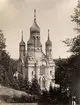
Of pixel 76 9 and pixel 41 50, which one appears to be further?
pixel 41 50

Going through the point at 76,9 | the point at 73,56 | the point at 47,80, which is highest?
the point at 47,80

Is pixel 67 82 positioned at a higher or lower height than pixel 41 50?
lower

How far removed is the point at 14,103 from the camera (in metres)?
17.8

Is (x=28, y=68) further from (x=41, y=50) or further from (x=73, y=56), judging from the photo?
(x=73, y=56)

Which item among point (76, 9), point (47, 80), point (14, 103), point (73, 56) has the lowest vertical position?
point (14, 103)

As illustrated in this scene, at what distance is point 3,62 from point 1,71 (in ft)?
6.20

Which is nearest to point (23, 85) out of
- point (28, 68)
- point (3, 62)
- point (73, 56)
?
point (3, 62)

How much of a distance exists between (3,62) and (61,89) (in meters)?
4.36

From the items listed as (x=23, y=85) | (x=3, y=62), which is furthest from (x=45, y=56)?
(x=3, y=62)

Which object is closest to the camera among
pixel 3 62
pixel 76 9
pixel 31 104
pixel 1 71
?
pixel 76 9

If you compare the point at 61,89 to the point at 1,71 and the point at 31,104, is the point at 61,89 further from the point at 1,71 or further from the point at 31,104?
the point at 1,71

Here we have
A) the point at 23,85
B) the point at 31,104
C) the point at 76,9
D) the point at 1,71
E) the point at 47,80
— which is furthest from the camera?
the point at 47,80

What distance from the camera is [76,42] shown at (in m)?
16.9

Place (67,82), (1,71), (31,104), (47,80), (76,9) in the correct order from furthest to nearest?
(47,80) < (1,71) < (31,104) < (67,82) < (76,9)
